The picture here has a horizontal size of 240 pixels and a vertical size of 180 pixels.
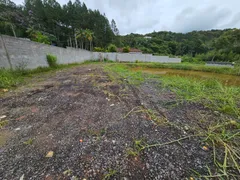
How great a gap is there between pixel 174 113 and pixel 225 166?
2.89 ft

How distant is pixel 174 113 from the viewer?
171cm

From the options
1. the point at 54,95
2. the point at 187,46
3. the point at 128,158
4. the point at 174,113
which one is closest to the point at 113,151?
the point at 128,158

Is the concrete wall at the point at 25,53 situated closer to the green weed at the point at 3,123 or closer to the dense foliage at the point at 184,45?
the green weed at the point at 3,123

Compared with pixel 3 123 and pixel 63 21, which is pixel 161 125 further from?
pixel 63 21

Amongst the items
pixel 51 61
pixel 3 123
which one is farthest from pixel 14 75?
pixel 3 123

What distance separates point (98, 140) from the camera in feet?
3.69

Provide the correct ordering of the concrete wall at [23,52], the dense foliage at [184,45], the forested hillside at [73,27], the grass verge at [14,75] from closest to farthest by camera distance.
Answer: the grass verge at [14,75] → the concrete wall at [23,52] → the forested hillside at [73,27] → the dense foliage at [184,45]

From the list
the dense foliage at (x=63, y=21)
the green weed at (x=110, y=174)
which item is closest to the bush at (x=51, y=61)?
the green weed at (x=110, y=174)

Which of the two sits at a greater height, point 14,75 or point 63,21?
point 63,21

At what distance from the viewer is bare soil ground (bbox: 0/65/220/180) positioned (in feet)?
2.72

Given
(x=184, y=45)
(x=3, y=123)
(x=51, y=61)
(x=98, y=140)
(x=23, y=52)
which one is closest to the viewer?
(x=98, y=140)

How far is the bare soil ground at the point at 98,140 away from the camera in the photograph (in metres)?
0.83

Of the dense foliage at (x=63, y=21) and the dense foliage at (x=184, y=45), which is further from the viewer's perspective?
the dense foliage at (x=184, y=45)

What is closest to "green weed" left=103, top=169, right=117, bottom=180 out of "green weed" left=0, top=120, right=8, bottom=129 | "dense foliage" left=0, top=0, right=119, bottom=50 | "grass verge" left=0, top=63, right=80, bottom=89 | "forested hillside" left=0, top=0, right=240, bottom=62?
"green weed" left=0, top=120, right=8, bottom=129
